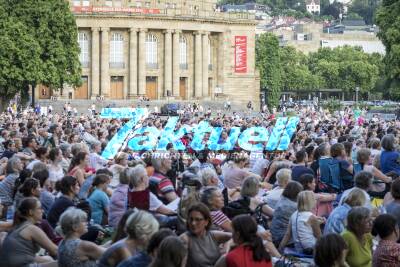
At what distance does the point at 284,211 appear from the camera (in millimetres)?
18500

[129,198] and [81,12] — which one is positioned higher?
[81,12]

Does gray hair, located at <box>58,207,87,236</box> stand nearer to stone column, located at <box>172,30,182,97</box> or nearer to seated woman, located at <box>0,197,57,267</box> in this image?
seated woman, located at <box>0,197,57,267</box>

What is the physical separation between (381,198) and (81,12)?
95.3 m

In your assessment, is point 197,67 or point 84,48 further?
point 197,67

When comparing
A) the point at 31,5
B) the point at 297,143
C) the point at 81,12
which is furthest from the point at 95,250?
the point at 81,12

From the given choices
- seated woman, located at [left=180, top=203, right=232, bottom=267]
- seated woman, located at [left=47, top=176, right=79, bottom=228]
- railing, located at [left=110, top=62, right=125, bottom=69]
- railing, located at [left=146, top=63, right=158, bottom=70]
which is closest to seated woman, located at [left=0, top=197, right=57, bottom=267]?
seated woman, located at [left=180, top=203, right=232, bottom=267]

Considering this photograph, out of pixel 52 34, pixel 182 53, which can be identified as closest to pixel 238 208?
pixel 52 34

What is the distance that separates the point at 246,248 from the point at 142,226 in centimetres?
121

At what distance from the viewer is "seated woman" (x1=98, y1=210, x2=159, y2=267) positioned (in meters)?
14.6

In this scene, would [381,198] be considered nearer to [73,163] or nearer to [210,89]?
[73,163]

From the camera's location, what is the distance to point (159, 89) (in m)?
121

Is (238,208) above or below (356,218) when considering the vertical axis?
below

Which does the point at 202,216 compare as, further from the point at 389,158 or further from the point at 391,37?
the point at 391,37

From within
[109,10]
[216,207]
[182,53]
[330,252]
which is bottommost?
[330,252]
